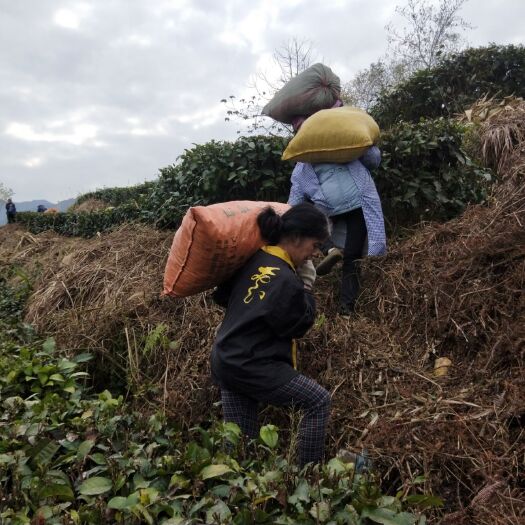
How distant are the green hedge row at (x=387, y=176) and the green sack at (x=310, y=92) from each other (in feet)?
2.18

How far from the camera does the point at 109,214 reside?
818 centimetres

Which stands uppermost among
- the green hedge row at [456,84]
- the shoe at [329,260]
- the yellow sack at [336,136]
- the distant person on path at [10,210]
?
the green hedge row at [456,84]

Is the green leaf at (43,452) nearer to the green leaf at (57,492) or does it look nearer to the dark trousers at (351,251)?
the green leaf at (57,492)

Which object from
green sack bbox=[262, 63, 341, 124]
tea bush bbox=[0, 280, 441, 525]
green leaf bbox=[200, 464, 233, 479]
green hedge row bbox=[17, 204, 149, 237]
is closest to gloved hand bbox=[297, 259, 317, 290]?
tea bush bbox=[0, 280, 441, 525]

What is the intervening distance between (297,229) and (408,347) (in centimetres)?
158

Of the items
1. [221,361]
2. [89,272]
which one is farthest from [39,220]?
[221,361]

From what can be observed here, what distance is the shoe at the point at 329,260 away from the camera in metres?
4.18

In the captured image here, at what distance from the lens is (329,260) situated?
422cm

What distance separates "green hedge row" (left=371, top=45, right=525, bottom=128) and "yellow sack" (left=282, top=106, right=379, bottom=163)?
257 inches

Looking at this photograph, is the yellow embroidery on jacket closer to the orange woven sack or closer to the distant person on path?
the orange woven sack

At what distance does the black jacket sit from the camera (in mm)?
2439

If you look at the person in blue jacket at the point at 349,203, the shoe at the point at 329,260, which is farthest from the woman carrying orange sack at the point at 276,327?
the shoe at the point at 329,260

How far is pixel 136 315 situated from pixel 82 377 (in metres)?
0.70

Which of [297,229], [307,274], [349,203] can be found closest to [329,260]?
[349,203]
